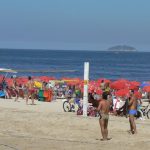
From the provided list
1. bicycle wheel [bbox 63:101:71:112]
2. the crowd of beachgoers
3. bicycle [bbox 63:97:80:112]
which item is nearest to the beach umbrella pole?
the crowd of beachgoers

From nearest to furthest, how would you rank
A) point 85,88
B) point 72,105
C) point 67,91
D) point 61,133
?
point 61,133
point 85,88
point 72,105
point 67,91

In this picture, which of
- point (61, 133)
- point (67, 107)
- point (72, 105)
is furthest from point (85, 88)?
point (61, 133)

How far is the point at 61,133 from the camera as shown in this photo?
15961 mm

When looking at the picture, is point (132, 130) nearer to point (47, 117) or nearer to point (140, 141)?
point (140, 141)

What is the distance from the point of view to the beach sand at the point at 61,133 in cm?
1355

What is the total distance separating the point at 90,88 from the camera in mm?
31969

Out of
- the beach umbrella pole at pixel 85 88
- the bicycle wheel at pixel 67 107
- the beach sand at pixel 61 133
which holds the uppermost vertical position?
the beach umbrella pole at pixel 85 88

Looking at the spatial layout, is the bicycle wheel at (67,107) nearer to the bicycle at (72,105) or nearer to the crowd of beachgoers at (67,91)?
the bicycle at (72,105)

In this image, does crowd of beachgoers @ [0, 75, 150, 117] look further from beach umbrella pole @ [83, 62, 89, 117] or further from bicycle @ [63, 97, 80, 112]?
beach umbrella pole @ [83, 62, 89, 117]

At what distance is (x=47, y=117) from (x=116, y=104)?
4206mm

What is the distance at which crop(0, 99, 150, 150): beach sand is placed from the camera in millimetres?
13547

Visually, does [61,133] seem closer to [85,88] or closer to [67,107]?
[85,88]

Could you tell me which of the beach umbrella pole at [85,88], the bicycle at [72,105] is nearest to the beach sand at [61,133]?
the beach umbrella pole at [85,88]

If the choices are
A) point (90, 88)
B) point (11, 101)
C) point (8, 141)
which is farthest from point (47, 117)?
point (90, 88)
